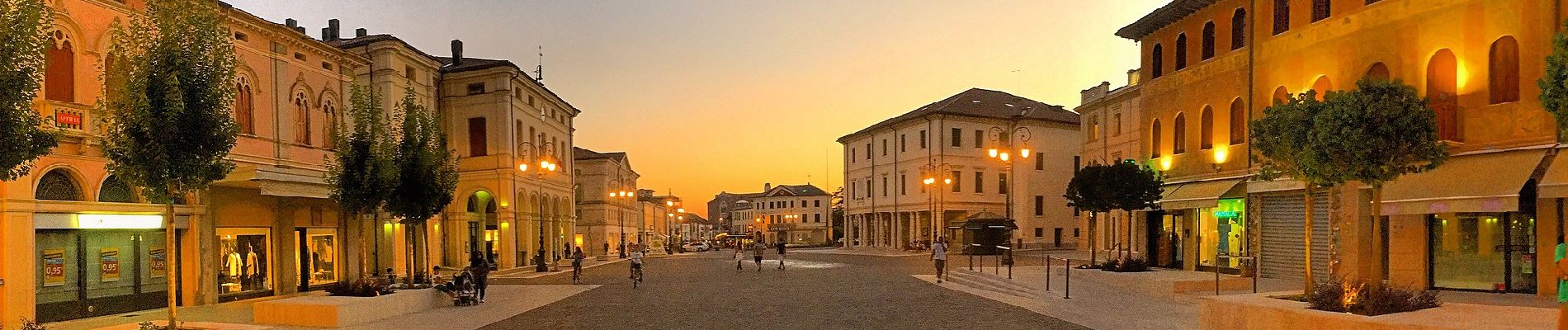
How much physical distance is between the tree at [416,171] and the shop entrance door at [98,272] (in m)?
4.65

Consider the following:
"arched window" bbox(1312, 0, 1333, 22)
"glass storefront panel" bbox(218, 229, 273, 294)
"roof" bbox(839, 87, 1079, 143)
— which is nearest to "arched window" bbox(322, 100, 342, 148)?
"glass storefront panel" bbox(218, 229, 273, 294)

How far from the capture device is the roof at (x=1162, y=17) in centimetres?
2402

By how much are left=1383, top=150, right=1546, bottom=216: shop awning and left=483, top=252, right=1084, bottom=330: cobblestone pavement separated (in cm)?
744

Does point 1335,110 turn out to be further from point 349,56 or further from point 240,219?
point 349,56

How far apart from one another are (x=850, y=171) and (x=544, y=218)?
36.1 meters

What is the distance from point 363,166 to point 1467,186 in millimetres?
21852

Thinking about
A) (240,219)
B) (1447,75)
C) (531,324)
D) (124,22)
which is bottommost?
(531,324)

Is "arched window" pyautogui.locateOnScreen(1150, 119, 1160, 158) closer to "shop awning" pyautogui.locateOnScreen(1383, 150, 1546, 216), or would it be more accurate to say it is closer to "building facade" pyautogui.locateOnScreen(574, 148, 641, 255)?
"shop awning" pyautogui.locateOnScreen(1383, 150, 1546, 216)

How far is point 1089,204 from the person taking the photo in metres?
26.5

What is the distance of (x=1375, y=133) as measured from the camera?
12.1m

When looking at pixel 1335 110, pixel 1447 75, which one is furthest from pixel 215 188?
pixel 1447 75

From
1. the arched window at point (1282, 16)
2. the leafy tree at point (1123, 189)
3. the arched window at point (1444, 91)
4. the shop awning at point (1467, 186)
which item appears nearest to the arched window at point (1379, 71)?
the arched window at point (1444, 91)

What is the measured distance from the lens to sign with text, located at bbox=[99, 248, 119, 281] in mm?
17375

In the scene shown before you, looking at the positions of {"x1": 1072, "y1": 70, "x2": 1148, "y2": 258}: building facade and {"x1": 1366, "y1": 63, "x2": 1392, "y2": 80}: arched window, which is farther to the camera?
{"x1": 1072, "y1": 70, "x2": 1148, "y2": 258}: building facade
